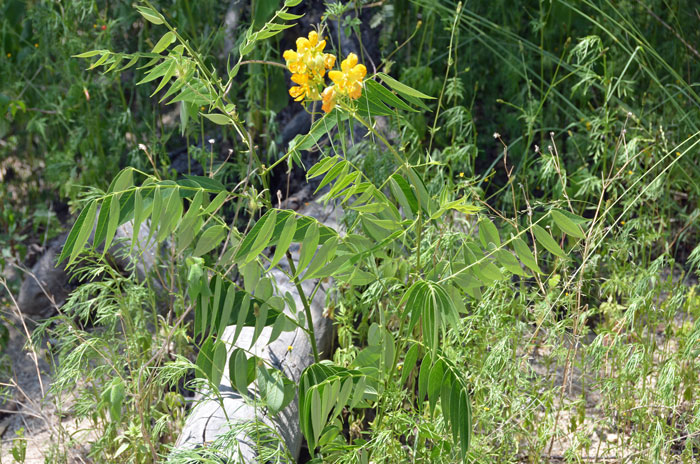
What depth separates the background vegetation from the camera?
2.05m

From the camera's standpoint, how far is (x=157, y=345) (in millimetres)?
2312

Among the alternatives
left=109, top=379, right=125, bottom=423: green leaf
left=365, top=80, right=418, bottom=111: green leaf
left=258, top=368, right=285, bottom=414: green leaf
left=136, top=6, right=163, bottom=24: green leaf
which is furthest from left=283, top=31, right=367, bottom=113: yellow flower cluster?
left=109, top=379, right=125, bottom=423: green leaf

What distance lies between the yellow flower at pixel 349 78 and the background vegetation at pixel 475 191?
1.07 ft

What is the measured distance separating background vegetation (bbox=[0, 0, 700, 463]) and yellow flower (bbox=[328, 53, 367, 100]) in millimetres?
325

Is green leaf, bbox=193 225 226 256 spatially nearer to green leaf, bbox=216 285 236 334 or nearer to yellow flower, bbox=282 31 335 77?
green leaf, bbox=216 285 236 334

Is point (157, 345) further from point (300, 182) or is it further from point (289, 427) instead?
point (300, 182)

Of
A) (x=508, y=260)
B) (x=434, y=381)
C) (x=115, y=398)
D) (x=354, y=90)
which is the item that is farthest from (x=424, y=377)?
(x=115, y=398)

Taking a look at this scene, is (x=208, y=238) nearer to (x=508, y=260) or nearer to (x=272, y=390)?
(x=272, y=390)

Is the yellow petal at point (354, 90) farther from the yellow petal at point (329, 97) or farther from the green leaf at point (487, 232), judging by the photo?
the green leaf at point (487, 232)

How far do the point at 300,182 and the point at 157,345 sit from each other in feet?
3.45

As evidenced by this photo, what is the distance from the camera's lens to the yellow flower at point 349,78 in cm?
130

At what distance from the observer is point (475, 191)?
7.95 ft

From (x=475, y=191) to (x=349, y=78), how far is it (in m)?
1.20

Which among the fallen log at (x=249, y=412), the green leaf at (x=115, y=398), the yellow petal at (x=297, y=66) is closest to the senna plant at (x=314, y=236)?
the yellow petal at (x=297, y=66)
